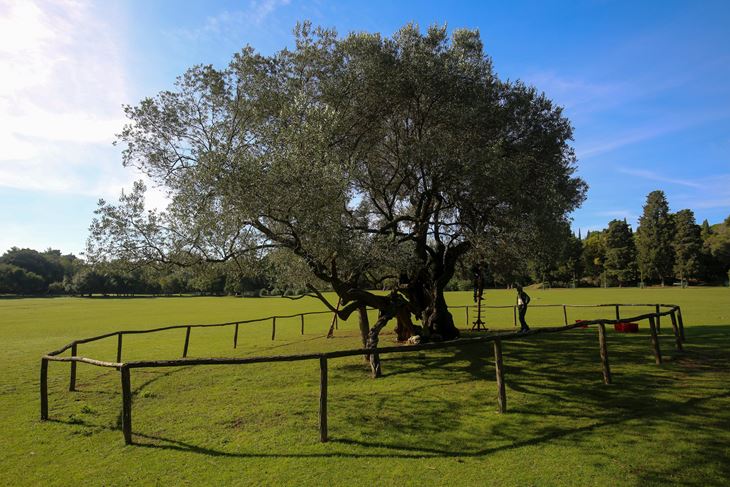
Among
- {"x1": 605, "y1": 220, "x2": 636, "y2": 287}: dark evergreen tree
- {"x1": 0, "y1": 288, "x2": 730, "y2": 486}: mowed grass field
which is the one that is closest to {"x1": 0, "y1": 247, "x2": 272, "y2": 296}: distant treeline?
{"x1": 0, "y1": 288, "x2": 730, "y2": 486}: mowed grass field

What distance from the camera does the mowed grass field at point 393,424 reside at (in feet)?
21.6

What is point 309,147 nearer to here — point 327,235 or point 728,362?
point 327,235

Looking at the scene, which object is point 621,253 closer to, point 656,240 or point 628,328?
point 656,240

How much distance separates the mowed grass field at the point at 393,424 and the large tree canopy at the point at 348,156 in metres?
3.66

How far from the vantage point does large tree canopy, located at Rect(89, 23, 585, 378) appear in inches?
449

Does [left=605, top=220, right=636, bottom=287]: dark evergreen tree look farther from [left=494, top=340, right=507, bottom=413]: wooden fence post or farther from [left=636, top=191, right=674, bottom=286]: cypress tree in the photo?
[left=494, top=340, right=507, bottom=413]: wooden fence post

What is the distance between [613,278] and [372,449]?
10357cm

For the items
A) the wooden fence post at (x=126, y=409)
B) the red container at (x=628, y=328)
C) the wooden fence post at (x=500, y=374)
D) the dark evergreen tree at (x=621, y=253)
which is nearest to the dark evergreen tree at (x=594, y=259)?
the dark evergreen tree at (x=621, y=253)

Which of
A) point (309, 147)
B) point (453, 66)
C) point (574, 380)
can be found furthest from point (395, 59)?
point (574, 380)

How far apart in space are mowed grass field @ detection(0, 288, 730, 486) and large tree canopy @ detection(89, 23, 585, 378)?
366cm

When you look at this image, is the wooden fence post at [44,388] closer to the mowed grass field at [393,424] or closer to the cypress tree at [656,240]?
the mowed grass field at [393,424]

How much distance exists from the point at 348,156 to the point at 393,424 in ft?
29.9

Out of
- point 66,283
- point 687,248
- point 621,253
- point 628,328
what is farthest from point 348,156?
point 66,283

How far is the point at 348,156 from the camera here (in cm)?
1468
